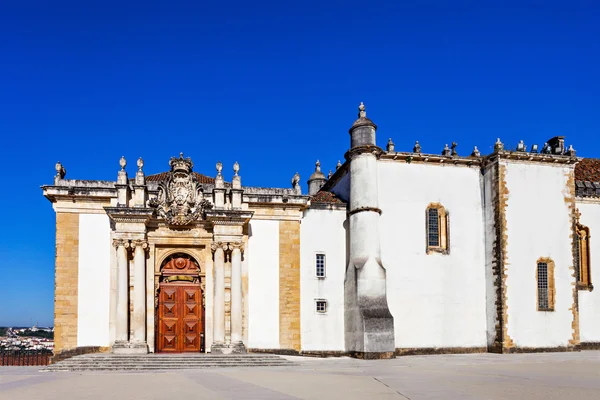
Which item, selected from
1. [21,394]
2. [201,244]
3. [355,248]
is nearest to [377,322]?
[355,248]

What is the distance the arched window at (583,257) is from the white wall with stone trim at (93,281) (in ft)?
68.4

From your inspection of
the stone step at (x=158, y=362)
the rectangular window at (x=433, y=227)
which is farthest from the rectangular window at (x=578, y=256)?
the stone step at (x=158, y=362)

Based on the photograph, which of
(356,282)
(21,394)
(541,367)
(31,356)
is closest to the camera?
(21,394)

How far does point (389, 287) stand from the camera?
27.6 meters

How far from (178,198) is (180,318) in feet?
15.2

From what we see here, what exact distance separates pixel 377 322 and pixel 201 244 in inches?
292

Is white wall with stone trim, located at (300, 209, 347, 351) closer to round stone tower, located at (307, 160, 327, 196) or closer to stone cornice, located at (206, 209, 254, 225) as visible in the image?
stone cornice, located at (206, 209, 254, 225)

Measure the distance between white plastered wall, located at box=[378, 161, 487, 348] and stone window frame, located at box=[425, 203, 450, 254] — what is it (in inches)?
6.3

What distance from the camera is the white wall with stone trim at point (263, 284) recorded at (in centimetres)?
2580

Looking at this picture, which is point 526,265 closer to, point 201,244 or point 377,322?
point 377,322

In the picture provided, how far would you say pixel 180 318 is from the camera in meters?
25.4

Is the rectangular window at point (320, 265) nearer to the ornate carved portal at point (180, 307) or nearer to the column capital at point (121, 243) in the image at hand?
the ornate carved portal at point (180, 307)

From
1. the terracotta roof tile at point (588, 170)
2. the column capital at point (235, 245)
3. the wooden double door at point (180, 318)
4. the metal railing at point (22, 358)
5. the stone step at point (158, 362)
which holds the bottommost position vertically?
the metal railing at point (22, 358)

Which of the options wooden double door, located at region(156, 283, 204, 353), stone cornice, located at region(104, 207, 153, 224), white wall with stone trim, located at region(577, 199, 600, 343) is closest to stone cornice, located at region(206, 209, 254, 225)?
stone cornice, located at region(104, 207, 153, 224)
